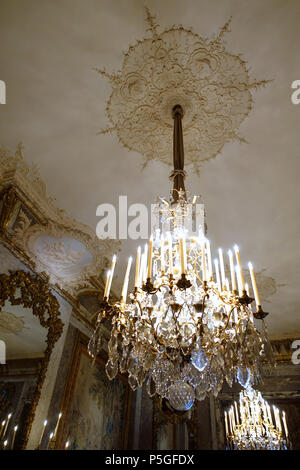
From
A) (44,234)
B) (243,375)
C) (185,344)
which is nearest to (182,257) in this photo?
(185,344)

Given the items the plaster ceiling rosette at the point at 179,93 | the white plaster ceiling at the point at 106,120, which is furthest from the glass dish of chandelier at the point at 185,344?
the white plaster ceiling at the point at 106,120

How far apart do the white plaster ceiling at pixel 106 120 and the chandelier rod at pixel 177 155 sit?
0.73 metres

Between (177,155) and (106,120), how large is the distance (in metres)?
0.97

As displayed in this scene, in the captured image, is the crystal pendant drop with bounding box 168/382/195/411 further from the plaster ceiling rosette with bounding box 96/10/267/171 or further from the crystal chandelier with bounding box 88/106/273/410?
the plaster ceiling rosette with bounding box 96/10/267/171

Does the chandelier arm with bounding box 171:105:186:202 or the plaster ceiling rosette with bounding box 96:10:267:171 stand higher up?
the plaster ceiling rosette with bounding box 96:10:267:171

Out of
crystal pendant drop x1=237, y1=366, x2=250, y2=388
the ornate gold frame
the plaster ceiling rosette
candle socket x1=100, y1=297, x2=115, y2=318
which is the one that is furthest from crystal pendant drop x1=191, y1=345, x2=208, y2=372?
the ornate gold frame

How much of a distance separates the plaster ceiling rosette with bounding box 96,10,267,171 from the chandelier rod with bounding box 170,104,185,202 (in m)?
0.10

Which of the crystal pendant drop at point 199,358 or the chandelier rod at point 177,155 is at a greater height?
the chandelier rod at point 177,155

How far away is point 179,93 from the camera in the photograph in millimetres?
3238

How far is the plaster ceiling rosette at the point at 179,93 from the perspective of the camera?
2906mm

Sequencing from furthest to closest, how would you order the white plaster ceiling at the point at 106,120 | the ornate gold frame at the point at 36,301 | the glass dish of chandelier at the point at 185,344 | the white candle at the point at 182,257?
1. the ornate gold frame at the point at 36,301
2. the white plaster ceiling at the point at 106,120
3. the glass dish of chandelier at the point at 185,344
4. the white candle at the point at 182,257

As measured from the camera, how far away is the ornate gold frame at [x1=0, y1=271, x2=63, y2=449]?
4355 millimetres

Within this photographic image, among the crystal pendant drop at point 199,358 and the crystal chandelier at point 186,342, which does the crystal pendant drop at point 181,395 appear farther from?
the crystal pendant drop at point 199,358

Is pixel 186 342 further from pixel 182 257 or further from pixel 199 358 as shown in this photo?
pixel 182 257
